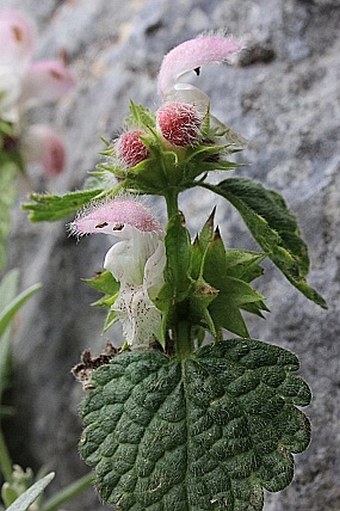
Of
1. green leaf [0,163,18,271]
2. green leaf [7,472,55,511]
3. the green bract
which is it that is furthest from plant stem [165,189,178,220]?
green leaf [0,163,18,271]

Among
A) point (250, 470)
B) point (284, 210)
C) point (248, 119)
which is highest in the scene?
point (248, 119)

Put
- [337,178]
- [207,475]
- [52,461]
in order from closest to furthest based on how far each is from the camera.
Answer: [207,475] → [337,178] → [52,461]

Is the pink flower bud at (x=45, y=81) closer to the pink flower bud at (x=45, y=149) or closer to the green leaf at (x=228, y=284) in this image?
the pink flower bud at (x=45, y=149)

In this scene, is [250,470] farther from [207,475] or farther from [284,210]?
[284,210]


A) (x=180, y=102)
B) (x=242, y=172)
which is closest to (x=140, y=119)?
(x=180, y=102)

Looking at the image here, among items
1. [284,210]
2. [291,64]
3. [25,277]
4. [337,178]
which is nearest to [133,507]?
[284,210]

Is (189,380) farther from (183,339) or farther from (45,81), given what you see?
(45,81)
